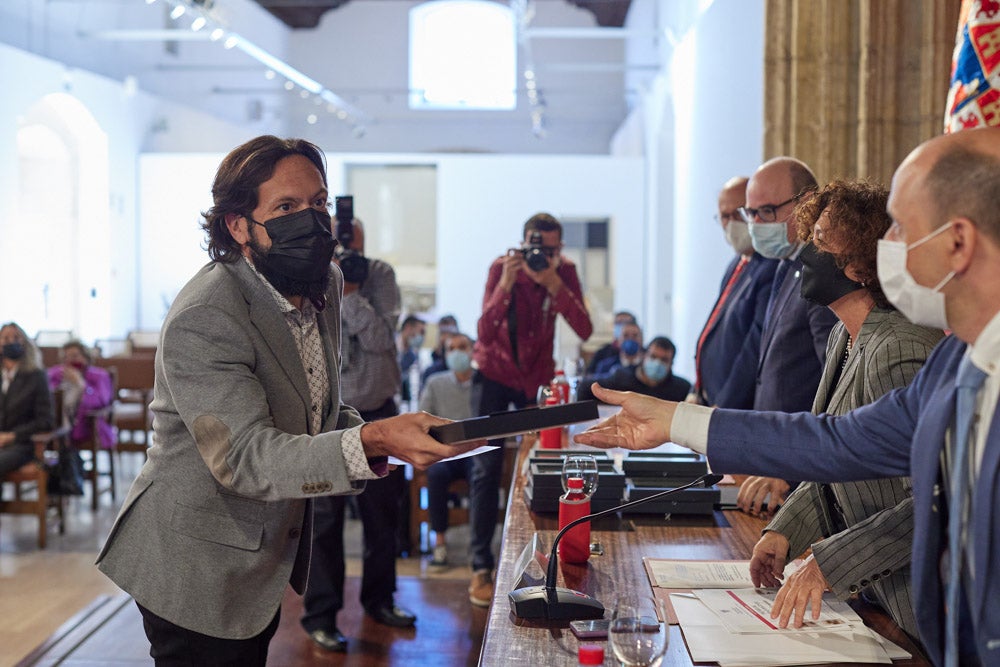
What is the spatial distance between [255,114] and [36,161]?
6583 millimetres

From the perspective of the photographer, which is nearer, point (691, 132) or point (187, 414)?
point (187, 414)

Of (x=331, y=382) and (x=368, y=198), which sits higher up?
(x=368, y=198)

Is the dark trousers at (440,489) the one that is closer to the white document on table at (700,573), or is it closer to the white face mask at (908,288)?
the white document on table at (700,573)

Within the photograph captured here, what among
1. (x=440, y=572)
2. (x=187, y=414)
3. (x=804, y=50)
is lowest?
(x=440, y=572)

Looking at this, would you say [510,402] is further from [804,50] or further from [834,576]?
[834,576]

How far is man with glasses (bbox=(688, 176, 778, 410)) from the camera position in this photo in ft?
11.6

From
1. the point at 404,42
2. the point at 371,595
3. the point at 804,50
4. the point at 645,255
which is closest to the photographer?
the point at 371,595

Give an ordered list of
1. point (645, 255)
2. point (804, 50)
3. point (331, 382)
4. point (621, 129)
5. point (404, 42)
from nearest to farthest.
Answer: point (331, 382)
point (804, 50)
point (645, 255)
point (621, 129)
point (404, 42)

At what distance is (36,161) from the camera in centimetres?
1267

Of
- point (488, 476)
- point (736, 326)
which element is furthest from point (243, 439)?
point (488, 476)

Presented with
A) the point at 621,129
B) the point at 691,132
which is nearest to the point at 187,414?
the point at 691,132

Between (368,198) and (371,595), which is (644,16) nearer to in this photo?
(368,198)

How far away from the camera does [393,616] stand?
420 centimetres

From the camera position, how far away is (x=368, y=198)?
614 inches
